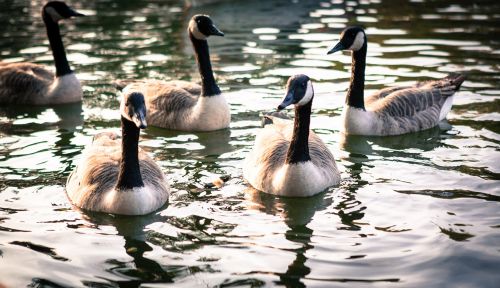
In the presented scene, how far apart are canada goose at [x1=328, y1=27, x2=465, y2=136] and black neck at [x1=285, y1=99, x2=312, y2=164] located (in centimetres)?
274

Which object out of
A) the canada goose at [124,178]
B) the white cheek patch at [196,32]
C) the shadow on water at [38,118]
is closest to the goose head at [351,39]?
the white cheek patch at [196,32]

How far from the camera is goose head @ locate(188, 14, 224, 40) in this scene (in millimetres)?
12625

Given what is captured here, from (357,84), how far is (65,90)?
5582mm

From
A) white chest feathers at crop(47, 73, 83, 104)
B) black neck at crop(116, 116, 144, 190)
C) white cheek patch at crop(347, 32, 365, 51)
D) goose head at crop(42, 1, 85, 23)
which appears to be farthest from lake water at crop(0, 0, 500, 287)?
goose head at crop(42, 1, 85, 23)

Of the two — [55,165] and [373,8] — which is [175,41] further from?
[55,165]

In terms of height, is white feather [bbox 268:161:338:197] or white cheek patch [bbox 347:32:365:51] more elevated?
white cheek patch [bbox 347:32:365:51]

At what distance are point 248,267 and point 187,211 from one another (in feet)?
5.71

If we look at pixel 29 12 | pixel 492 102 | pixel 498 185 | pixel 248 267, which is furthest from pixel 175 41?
pixel 248 267

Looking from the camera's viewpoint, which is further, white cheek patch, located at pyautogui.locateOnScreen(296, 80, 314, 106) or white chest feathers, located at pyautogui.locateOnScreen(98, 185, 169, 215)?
white cheek patch, located at pyautogui.locateOnScreen(296, 80, 314, 106)

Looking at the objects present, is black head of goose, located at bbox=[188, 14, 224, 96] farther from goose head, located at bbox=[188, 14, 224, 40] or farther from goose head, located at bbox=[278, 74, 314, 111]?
goose head, located at bbox=[278, 74, 314, 111]

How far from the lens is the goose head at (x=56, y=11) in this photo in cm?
1489

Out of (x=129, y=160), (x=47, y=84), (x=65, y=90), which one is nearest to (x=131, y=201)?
(x=129, y=160)

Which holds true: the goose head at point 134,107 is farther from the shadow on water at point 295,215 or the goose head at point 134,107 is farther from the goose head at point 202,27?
the goose head at point 202,27

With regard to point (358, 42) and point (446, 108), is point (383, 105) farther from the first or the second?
point (446, 108)
